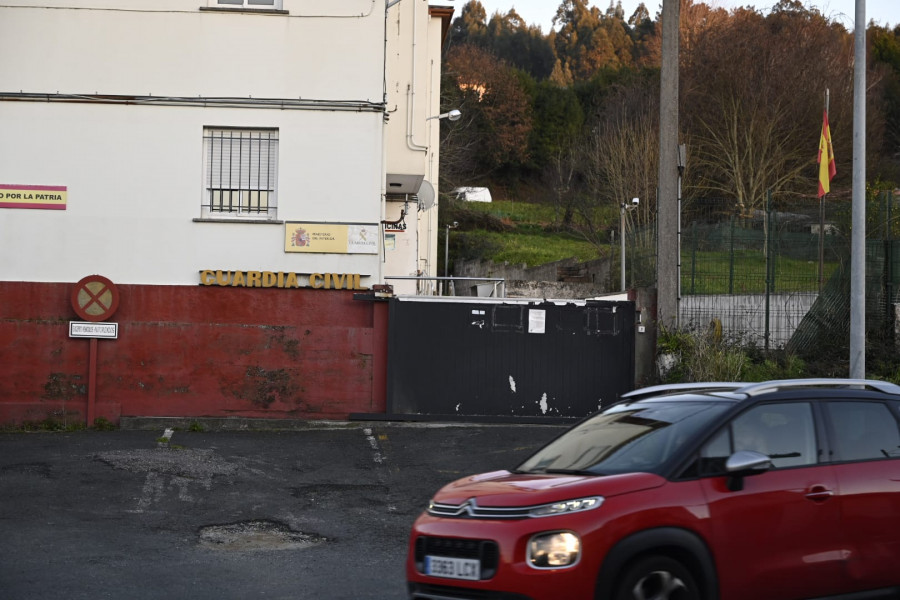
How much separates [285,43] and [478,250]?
130 feet

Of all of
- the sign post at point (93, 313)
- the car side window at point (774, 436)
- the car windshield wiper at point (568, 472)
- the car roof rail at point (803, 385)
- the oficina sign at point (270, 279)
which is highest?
the oficina sign at point (270, 279)

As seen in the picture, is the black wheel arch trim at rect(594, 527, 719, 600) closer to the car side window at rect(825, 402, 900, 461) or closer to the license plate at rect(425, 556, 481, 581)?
the license plate at rect(425, 556, 481, 581)

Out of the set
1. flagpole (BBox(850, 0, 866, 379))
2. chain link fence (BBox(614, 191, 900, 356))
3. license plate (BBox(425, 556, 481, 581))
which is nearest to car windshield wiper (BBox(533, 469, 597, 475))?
license plate (BBox(425, 556, 481, 581))

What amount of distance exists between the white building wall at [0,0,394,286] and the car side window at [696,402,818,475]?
11.1 meters

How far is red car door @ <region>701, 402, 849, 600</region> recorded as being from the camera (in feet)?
20.2

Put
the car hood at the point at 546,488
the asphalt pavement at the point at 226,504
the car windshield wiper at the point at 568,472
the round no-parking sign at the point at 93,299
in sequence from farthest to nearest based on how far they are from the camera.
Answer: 1. the round no-parking sign at the point at 93,299
2. the asphalt pavement at the point at 226,504
3. the car windshield wiper at the point at 568,472
4. the car hood at the point at 546,488

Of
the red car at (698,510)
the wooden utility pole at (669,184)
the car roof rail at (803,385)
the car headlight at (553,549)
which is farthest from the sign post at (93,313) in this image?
the car headlight at (553,549)

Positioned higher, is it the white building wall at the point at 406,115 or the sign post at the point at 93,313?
the white building wall at the point at 406,115

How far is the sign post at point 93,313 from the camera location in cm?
1702

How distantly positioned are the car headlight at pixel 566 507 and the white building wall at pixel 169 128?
37.9 ft

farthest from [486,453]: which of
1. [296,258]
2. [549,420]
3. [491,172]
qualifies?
[491,172]

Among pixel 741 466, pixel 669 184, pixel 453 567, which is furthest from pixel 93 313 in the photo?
pixel 741 466

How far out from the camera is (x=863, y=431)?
276 inches

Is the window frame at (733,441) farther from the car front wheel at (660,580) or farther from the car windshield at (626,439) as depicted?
the car front wheel at (660,580)
